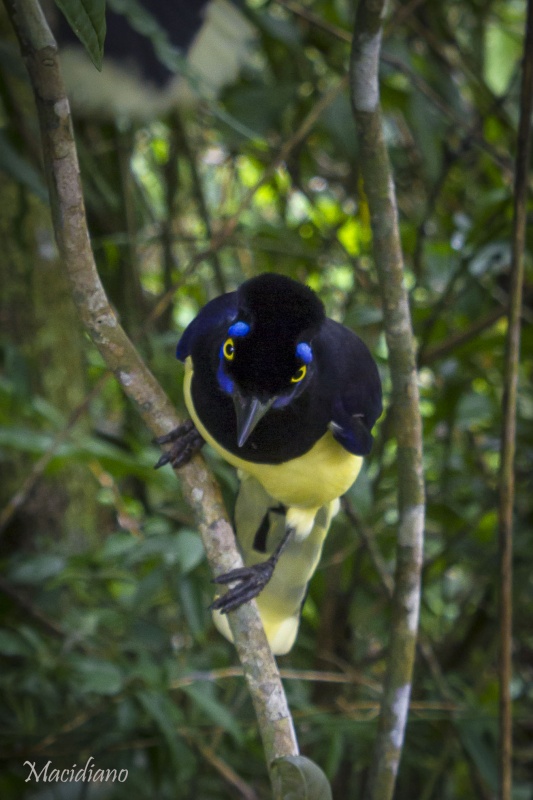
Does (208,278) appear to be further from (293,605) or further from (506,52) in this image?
(293,605)

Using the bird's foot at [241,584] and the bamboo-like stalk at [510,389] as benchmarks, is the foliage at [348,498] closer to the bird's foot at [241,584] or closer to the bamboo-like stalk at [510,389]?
the bird's foot at [241,584]

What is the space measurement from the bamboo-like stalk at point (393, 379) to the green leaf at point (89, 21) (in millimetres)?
503

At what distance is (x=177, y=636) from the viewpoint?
2744mm

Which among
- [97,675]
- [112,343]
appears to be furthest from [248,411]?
[97,675]

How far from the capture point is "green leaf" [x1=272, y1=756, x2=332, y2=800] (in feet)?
3.36

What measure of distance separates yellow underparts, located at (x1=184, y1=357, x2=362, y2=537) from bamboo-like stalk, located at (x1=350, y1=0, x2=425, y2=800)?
0.16 metres

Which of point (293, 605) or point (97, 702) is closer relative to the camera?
point (293, 605)

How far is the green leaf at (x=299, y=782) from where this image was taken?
40.3 inches

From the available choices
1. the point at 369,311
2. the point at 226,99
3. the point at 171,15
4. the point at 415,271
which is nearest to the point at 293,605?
the point at 369,311

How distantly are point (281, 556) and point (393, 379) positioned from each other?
0.57 m

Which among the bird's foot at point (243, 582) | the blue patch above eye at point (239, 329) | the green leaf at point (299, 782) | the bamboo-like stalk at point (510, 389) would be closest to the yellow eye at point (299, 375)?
the blue patch above eye at point (239, 329)

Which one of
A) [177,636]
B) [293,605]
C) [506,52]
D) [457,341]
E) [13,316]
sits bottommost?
[177,636]

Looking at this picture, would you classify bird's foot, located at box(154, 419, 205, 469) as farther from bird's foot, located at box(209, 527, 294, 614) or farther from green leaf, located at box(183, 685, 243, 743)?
green leaf, located at box(183, 685, 243, 743)

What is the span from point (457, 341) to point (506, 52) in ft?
3.32
